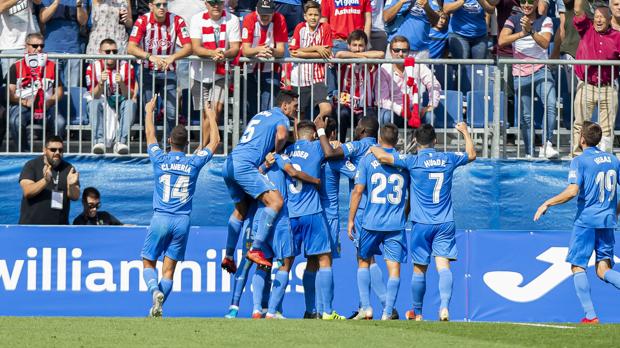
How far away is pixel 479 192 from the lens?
58.0 ft

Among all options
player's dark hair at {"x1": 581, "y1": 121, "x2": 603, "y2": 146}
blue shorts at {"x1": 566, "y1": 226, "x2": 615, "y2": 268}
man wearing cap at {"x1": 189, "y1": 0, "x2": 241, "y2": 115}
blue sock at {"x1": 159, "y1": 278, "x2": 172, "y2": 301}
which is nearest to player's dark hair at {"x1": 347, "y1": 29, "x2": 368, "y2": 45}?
man wearing cap at {"x1": 189, "y1": 0, "x2": 241, "y2": 115}

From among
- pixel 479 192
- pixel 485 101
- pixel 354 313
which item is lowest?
pixel 354 313

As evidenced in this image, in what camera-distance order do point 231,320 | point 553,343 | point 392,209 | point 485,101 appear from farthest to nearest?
1. point 485,101
2. point 392,209
3. point 231,320
4. point 553,343

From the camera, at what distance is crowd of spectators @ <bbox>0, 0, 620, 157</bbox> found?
1738cm

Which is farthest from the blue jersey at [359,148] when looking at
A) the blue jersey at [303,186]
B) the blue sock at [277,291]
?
the blue sock at [277,291]

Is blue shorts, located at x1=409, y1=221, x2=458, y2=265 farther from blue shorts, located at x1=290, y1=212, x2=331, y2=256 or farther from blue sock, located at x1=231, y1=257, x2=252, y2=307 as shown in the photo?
blue sock, located at x1=231, y1=257, x2=252, y2=307

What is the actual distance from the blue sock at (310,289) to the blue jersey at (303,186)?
28.3 inches

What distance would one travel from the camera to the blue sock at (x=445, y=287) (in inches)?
568

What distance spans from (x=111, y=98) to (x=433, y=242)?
512cm

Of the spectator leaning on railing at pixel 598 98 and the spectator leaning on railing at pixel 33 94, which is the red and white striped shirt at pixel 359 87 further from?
the spectator leaning on railing at pixel 33 94

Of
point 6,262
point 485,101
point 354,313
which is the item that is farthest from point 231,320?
point 485,101

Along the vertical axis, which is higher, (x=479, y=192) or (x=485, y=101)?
(x=485, y=101)

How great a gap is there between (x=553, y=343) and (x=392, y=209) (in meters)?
3.60

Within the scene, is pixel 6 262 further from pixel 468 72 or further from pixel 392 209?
pixel 468 72
